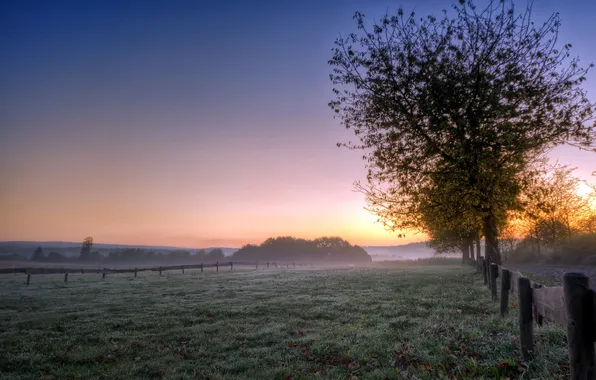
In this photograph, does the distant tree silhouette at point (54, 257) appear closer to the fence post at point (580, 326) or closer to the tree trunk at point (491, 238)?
the tree trunk at point (491, 238)

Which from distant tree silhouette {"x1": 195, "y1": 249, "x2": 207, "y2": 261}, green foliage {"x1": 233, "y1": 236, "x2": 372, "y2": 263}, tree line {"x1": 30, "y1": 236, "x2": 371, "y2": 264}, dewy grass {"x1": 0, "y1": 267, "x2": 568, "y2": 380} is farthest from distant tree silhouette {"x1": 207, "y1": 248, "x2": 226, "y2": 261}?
dewy grass {"x1": 0, "y1": 267, "x2": 568, "y2": 380}

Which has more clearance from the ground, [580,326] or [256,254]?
[580,326]

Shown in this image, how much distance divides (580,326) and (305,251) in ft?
432

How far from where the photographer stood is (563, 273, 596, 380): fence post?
11.6 ft

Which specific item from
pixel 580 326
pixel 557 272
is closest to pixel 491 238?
pixel 557 272

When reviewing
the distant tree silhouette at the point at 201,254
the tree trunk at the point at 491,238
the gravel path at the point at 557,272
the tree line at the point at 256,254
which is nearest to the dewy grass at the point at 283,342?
the tree trunk at the point at 491,238

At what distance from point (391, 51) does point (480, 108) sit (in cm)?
474

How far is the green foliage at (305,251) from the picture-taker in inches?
5089

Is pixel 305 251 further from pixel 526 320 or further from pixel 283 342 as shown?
pixel 526 320

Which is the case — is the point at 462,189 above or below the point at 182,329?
above

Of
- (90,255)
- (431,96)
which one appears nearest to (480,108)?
(431,96)

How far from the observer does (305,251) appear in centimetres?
13300

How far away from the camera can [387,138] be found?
15.9m

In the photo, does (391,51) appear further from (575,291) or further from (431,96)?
(575,291)
